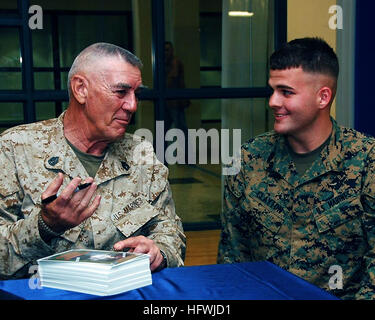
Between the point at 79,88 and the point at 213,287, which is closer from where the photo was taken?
the point at 213,287

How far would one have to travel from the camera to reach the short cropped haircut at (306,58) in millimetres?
2295

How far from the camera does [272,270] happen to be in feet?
5.43

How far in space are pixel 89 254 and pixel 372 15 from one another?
3173mm

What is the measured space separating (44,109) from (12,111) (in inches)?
8.2

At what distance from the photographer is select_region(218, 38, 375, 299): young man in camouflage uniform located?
217 centimetres

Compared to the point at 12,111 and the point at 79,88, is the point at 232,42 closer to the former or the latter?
the point at 12,111

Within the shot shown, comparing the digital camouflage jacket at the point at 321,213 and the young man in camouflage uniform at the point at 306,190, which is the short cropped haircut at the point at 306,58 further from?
the digital camouflage jacket at the point at 321,213

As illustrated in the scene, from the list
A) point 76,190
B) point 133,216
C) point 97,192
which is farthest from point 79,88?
point 76,190

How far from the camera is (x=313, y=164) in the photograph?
2.24 m

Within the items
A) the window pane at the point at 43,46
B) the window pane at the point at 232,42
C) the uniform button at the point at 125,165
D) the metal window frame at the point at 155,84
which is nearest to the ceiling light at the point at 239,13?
the window pane at the point at 232,42

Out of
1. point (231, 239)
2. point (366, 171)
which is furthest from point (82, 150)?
point (366, 171)

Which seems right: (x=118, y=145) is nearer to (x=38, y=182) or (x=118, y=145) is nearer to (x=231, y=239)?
(x=38, y=182)

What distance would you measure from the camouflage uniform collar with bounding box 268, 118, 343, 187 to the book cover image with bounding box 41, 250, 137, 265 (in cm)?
93
